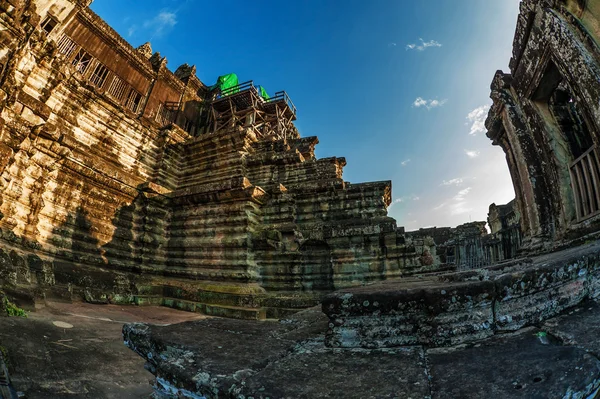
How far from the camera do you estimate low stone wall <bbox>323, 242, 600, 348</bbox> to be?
156cm

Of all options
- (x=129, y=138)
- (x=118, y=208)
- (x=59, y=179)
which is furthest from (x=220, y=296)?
(x=129, y=138)

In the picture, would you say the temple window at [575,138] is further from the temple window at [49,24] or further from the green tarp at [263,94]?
the green tarp at [263,94]

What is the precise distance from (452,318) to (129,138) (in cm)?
1139

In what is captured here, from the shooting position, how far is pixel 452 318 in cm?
156

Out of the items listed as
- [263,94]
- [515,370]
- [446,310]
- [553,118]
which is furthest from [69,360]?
[263,94]

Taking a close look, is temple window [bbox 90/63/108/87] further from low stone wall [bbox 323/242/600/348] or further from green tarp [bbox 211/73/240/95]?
low stone wall [bbox 323/242/600/348]

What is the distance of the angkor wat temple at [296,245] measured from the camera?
136 cm

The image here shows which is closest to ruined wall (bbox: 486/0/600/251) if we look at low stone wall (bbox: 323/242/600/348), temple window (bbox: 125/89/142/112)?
low stone wall (bbox: 323/242/600/348)

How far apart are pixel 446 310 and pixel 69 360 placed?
122 inches

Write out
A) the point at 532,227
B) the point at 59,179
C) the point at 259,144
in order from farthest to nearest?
the point at 259,144 < the point at 59,179 < the point at 532,227

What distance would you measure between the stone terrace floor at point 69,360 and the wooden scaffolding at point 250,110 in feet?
53.0

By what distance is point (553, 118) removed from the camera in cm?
474

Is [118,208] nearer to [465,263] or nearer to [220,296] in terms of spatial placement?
[220,296]

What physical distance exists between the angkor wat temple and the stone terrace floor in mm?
854
